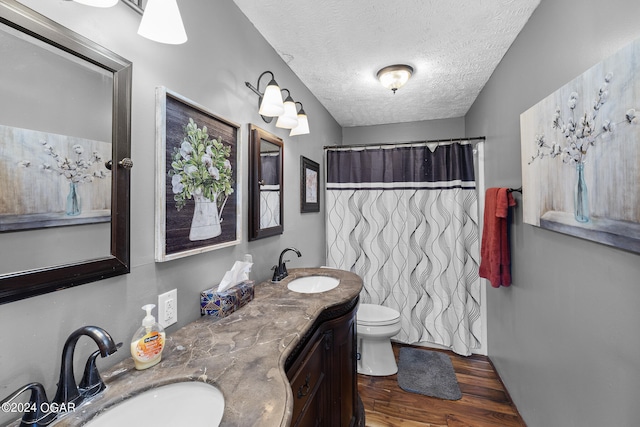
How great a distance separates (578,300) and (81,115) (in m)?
1.91

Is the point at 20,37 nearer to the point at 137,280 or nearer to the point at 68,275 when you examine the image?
the point at 68,275

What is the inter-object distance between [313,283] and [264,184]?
2.40 feet

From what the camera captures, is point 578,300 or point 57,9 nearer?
point 57,9

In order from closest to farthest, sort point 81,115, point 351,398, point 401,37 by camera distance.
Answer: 1. point 81,115
2. point 351,398
3. point 401,37

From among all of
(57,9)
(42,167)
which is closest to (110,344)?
(42,167)

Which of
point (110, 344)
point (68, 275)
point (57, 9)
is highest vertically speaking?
point (57, 9)

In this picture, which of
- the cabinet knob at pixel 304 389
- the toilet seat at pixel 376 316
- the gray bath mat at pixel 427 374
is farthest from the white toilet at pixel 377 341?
the cabinet knob at pixel 304 389

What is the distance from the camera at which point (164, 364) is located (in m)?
0.80

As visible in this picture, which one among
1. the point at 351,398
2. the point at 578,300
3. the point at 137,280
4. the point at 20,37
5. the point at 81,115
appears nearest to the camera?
the point at 20,37

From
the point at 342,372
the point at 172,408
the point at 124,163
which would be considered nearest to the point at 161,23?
the point at 124,163

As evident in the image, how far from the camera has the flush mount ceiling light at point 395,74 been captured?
2010 millimetres

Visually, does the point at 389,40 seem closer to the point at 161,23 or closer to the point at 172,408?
the point at 161,23

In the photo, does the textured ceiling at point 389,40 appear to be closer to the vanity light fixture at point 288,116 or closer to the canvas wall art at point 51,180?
the vanity light fixture at point 288,116

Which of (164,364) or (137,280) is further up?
(137,280)
